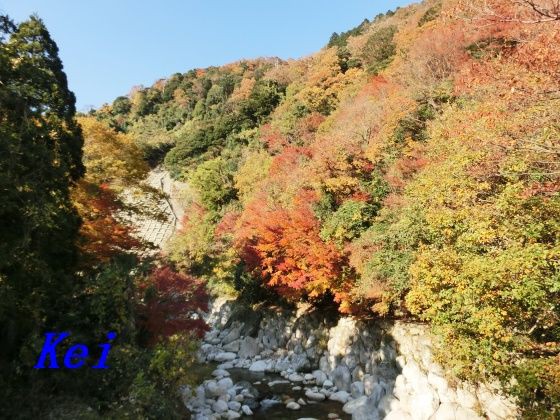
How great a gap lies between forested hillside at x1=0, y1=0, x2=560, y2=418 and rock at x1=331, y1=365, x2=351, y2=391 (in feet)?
7.93

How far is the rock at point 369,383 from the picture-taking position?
1397 centimetres

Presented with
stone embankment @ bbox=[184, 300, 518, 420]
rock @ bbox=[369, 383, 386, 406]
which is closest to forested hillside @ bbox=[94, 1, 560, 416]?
stone embankment @ bbox=[184, 300, 518, 420]

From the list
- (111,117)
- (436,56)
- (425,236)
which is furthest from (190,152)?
(425,236)

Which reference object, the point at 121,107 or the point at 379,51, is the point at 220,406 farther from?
the point at 121,107

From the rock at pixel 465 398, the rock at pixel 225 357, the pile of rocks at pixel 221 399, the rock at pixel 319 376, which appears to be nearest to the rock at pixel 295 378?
the rock at pixel 319 376

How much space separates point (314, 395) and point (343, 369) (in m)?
1.75

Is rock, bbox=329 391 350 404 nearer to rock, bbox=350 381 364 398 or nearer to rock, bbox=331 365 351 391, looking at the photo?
rock, bbox=350 381 364 398

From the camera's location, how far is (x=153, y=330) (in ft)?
42.5

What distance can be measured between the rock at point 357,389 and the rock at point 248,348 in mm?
7332

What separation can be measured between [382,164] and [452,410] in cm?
1238

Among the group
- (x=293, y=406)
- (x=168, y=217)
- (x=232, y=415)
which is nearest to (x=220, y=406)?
(x=232, y=415)

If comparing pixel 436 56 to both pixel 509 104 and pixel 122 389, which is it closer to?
pixel 509 104

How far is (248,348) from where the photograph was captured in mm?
20906

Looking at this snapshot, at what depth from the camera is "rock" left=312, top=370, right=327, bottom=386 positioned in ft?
52.6
